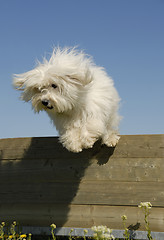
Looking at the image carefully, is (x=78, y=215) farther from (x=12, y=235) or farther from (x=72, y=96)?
(x=72, y=96)

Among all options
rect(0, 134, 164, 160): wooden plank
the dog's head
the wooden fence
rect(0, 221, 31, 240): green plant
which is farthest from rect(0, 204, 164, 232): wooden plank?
the dog's head

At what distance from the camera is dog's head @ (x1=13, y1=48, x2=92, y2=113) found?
3.60 meters

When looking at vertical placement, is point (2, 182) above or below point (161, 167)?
above

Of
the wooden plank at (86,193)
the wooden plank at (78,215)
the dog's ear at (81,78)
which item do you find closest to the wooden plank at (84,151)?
the wooden plank at (86,193)

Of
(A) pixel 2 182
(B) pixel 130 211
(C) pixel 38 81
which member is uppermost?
(C) pixel 38 81

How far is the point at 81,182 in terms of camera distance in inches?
172

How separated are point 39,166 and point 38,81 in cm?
145

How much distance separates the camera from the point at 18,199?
4727mm

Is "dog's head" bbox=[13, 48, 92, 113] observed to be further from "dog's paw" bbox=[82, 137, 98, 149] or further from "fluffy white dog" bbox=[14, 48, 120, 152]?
"dog's paw" bbox=[82, 137, 98, 149]

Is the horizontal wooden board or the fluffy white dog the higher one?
the fluffy white dog

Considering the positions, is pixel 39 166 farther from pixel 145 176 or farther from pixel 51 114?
pixel 145 176

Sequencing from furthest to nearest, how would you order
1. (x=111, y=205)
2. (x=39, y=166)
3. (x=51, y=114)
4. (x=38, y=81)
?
(x=39, y=166) → (x=111, y=205) → (x=51, y=114) → (x=38, y=81)

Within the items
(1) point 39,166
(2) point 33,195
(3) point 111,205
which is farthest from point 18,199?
(3) point 111,205

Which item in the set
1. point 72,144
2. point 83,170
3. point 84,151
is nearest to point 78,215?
point 83,170
